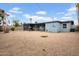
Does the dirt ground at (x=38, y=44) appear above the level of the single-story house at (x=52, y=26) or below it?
below

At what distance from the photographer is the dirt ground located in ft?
6.93

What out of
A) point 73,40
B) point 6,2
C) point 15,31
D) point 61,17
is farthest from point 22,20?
point 73,40

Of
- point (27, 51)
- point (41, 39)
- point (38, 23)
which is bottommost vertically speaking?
point (27, 51)

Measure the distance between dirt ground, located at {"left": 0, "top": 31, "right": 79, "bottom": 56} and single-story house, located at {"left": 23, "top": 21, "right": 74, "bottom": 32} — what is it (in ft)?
0.16

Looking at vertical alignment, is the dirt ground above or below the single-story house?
below

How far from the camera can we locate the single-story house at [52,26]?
83.1 inches

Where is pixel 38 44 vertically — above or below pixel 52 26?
below

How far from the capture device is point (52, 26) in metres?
2.14

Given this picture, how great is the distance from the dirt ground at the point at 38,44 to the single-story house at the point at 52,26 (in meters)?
0.05

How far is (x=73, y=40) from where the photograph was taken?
6.94ft

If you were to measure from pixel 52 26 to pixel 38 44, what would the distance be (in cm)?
28

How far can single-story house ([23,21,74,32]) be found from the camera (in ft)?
6.92

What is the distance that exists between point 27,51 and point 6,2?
2.14 ft

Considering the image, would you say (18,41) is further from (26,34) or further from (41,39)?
(41,39)
